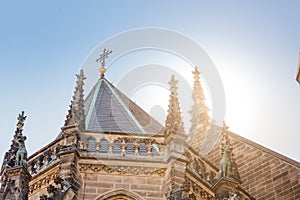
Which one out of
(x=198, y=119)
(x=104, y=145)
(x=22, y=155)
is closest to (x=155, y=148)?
(x=104, y=145)

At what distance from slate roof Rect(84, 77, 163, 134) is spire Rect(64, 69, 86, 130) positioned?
21.3 inches

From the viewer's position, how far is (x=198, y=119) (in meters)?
20.8

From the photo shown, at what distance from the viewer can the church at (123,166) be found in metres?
12.8

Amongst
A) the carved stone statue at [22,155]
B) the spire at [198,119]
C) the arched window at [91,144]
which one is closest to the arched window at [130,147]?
the arched window at [91,144]

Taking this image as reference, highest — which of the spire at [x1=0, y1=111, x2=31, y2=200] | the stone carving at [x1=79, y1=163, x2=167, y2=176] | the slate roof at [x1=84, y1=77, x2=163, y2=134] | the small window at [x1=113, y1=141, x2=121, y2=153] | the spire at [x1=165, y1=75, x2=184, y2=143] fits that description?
the slate roof at [x1=84, y1=77, x2=163, y2=134]

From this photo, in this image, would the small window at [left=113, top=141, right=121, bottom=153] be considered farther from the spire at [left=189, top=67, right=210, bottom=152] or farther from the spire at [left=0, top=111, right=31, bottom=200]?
the spire at [left=189, top=67, right=210, bottom=152]

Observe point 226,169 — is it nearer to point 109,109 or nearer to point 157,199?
point 157,199

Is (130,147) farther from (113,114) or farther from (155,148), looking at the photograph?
(113,114)

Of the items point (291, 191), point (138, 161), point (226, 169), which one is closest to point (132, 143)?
point (138, 161)

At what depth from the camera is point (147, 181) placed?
44.6ft

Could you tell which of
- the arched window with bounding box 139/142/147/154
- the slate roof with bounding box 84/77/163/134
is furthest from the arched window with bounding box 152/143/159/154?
the slate roof with bounding box 84/77/163/134

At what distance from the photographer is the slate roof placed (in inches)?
631

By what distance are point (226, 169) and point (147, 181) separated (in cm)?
206

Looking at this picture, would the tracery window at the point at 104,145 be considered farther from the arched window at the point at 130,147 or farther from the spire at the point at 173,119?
the spire at the point at 173,119
